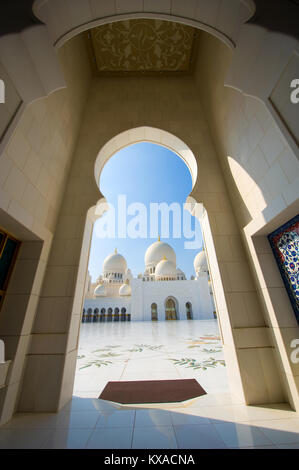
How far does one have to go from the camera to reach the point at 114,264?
28719 mm

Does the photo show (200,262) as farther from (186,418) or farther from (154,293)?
(186,418)

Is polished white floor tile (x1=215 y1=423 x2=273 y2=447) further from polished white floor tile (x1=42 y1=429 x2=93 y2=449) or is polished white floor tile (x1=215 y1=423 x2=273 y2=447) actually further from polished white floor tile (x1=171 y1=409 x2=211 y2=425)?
polished white floor tile (x1=42 y1=429 x2=93 y2=449)

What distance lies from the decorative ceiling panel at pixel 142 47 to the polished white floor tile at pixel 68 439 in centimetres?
535

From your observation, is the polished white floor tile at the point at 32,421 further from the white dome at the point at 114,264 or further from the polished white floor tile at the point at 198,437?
the white dome at the point at 114,264

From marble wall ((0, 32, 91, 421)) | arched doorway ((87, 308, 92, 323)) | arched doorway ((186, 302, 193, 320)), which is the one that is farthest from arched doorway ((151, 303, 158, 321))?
marble wall ((0, 32, 91, 421))

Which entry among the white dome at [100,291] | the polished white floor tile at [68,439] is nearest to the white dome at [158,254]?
the white dome at [100,291]

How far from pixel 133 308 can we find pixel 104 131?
1857 cm

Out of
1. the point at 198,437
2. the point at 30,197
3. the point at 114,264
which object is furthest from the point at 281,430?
the point at 114,264

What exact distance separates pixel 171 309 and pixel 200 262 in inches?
359

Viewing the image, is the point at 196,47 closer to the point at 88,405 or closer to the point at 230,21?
the point at 230,21

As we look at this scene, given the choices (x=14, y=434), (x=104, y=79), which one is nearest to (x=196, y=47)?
(x=104, y=79)

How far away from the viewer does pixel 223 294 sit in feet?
7.92

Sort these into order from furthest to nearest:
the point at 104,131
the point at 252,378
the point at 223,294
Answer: the point at 104,131 < the point at 223,294 < the point at 252,378
